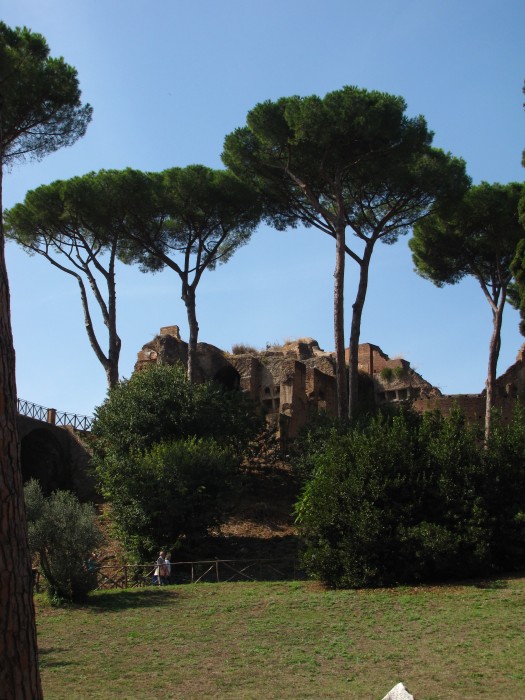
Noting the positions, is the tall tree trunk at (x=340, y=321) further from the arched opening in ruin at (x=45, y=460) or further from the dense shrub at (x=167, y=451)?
the arched opening in ruin at (x=45, y=460)

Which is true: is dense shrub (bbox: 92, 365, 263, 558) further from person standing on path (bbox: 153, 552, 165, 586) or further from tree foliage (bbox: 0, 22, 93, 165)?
tree foliage (bbox: 0, 22, 93, 165)

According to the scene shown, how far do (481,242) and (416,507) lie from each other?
1337 cm

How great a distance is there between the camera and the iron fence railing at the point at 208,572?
636 inches

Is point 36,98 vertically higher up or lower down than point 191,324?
higher up

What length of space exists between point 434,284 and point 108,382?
1125 centimetres

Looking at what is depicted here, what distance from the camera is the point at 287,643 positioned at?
408 inches

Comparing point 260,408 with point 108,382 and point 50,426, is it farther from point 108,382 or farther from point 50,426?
point 50,426

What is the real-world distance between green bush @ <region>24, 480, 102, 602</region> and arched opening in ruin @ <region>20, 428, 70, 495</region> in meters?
11.8

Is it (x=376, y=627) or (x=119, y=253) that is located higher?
(x=119, y=253)

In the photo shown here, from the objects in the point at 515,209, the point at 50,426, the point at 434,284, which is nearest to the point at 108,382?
the point at 50,426

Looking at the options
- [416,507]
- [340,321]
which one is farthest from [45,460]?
[416,507]

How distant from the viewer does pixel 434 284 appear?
92.6 feet

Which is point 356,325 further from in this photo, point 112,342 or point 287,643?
point 287,643

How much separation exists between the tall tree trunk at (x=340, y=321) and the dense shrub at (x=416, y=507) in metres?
6.02
